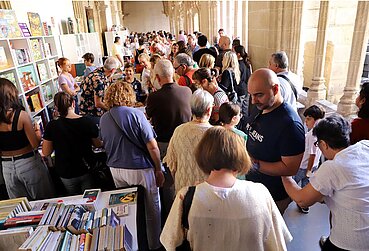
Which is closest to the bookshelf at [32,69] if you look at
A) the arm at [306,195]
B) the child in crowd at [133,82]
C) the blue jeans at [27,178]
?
the child in crowd at [133,82]

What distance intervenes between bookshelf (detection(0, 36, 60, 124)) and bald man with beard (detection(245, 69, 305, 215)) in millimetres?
3252

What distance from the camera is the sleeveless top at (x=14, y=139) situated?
2.00 meters

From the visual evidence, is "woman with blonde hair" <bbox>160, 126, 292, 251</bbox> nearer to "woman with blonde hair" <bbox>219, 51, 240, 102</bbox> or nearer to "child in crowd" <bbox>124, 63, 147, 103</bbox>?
"woman with blonde hair" <bbox>219, 51, 240, 102</bbox>

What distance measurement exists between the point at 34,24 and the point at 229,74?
11.6 feet

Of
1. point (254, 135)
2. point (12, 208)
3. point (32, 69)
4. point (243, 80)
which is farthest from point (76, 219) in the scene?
point (32, 69)

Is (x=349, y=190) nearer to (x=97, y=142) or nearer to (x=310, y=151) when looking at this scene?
(x=310, y=151)

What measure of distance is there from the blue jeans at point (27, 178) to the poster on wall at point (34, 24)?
10.3 ft

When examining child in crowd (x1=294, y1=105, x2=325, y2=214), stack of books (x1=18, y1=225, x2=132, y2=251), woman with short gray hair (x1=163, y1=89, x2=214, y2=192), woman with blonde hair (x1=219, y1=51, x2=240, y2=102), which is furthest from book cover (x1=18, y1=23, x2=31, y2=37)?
child in crowd (x1=294, y1=105, x2=325, y2=214)

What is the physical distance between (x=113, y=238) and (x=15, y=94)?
1.40m

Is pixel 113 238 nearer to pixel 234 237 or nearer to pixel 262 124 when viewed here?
pixel 234 237

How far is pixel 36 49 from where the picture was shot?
174 inches

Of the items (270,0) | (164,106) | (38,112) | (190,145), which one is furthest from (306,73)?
(38,112)

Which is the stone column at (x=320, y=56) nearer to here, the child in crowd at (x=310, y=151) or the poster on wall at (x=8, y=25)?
the child in crowd at (x=310, y=151)

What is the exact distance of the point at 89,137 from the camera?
82.6 inches
